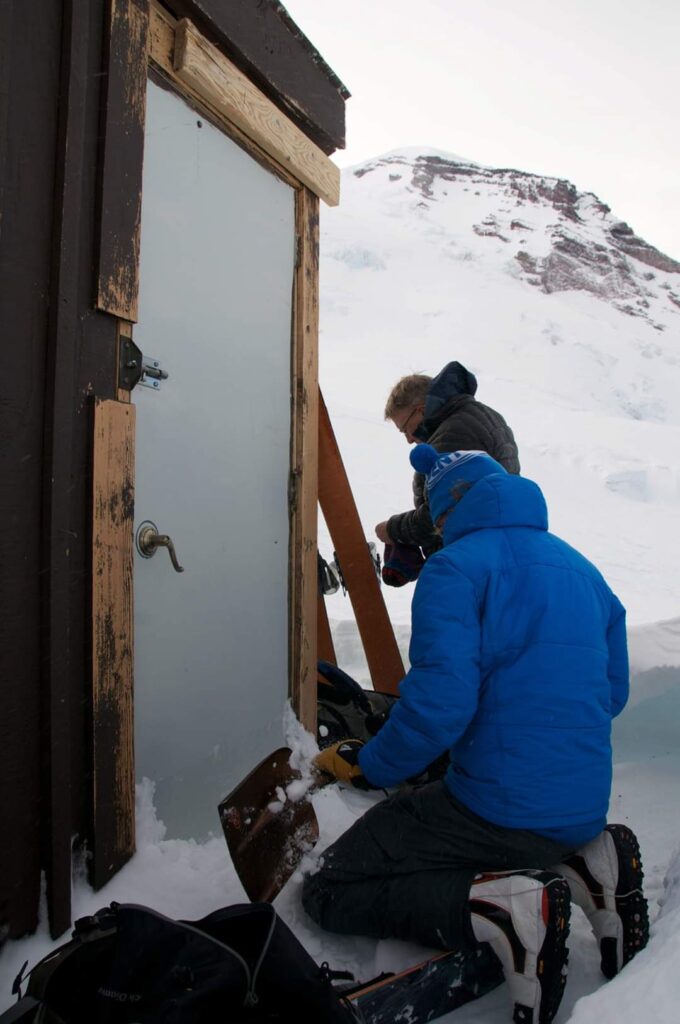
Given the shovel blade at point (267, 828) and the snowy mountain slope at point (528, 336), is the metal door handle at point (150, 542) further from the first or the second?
the snowy mountain slope at point (528, 336)

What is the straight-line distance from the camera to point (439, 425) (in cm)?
320

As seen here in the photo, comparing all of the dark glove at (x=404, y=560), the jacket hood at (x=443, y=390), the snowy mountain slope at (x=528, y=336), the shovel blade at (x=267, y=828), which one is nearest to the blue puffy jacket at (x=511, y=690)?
the shovel blade at (x=267, y=828)

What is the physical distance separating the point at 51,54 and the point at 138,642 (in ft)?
4.86

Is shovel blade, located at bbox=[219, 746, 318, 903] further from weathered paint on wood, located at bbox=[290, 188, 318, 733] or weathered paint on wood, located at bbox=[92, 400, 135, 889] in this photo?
weathered paint on wood, located at bbox=[290, 188, 318, 733]

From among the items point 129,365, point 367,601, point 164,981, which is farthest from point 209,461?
point 367,601

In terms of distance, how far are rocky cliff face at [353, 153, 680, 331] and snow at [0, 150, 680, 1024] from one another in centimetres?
128

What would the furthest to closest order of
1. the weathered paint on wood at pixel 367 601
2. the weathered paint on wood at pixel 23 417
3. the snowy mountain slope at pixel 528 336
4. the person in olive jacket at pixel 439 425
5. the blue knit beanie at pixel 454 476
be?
1. the snowy mountain slope at pixel 528 336
2. the weathered paint on wood at pixel 367 601
3. the person in olive jacket at pixel 439 425
4. the blue knit beanie at pixel 454 476
5. the weathered paint on wood at pixel 23 417

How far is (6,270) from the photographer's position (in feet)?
5.05

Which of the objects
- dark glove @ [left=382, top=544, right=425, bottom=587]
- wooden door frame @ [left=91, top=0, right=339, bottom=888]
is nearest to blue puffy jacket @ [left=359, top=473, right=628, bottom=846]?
wooden door frame @ [left=91, top=0, right=339, bottom=888]

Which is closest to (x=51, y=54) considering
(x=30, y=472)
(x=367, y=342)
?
(x=30, y=472)

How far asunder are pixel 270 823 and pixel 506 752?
762 millimetres

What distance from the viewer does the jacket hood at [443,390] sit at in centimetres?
319

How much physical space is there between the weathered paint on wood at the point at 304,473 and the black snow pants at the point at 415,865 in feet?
2.85

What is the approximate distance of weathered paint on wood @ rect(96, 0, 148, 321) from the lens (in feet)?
6.01
